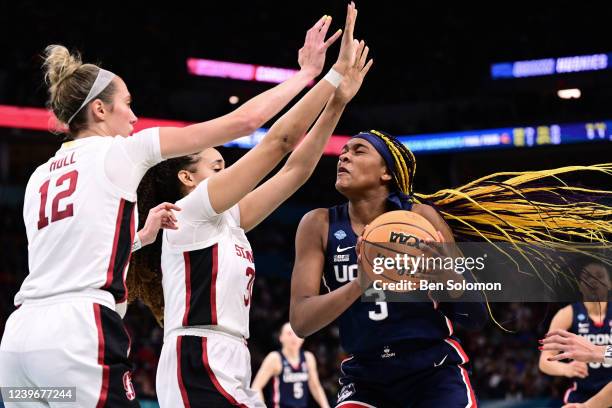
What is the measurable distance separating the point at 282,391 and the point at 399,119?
9611mm

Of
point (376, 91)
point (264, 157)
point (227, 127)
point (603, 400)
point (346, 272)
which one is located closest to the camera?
point (227, 127)

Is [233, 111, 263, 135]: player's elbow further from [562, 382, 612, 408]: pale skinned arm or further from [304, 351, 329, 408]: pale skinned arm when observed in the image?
[304, 351, 329, 408]: pale skinned arm

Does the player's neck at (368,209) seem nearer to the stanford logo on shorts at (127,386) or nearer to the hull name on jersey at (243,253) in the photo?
the hull name on jersey at (243,253)

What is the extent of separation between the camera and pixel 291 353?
11.1 m

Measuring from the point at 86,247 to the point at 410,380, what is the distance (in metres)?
1.66

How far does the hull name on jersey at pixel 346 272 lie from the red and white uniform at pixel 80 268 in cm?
125

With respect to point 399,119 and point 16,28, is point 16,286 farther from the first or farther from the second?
point 399,119

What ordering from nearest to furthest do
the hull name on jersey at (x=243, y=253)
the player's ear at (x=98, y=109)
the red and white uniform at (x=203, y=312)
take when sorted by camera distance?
1. the player's ear at (x=98, y=109)
2. the red and white uniform at (x=203, y=312)
3. the hull name on jersey at (x=243, y=253)

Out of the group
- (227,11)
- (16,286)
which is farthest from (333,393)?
Result: (227,11)

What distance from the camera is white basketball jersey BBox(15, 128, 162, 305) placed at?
2945 millimetres

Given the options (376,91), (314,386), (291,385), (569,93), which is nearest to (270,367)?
(291,385)

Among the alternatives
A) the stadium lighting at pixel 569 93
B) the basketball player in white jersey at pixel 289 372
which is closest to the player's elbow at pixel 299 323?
the basketball player in white jersey at pixel 289 372

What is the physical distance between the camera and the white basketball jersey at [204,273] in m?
3.63

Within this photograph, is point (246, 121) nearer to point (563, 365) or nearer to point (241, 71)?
point (563, 365)
